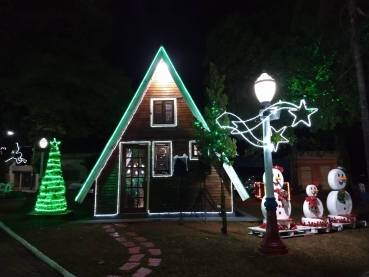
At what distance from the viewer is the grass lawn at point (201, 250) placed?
19.7ft

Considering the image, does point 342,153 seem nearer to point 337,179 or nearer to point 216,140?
point 337,179

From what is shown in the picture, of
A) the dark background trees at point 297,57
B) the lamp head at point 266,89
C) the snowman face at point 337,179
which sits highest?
the dark background trees at point 297,57

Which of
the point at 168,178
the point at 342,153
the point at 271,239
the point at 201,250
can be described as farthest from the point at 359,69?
the point at 342,153

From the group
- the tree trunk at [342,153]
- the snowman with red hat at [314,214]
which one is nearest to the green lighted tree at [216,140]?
the snowman with red hat at [314,214]

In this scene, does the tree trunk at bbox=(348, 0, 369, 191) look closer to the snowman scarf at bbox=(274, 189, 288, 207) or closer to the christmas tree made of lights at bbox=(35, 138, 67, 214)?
the snowman scarf at bbox=(274, 189, 288, 207)

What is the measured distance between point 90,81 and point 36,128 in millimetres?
5475

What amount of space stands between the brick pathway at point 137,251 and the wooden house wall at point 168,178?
8.93ft

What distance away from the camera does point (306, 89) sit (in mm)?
14609

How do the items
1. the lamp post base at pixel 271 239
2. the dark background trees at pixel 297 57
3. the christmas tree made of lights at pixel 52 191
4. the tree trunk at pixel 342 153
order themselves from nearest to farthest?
the lamp post base at pixel 271 239 → the dark background trees at pixel 297 57 → the christmas tree made of lights at pixel 52 191 → the tree trunk at pixel 342 153

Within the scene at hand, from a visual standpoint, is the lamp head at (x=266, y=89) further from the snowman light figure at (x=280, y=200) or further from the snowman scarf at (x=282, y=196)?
the snowman scarf at (x=282, y=196)

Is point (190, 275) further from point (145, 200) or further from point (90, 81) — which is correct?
point (90, 81)

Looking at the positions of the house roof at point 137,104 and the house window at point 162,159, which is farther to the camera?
the house window at point 162,159

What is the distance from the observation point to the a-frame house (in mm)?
12977

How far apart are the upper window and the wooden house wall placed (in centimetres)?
16
